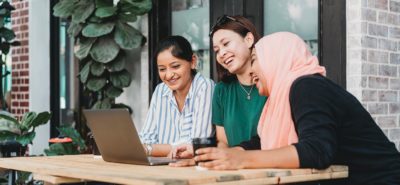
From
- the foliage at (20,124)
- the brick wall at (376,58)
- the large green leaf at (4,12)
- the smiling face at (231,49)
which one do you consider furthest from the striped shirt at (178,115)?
the large green leaf at (4,12)

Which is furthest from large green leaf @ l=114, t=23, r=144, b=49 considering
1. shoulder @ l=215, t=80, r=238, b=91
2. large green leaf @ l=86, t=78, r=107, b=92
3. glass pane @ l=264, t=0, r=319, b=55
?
shoulder @ l=215, t=80, r=238, b=91

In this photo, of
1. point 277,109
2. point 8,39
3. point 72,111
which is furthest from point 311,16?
point 72,111

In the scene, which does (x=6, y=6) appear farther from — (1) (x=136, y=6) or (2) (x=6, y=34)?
(1) (x=136, y=6)

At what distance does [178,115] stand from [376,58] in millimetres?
1303

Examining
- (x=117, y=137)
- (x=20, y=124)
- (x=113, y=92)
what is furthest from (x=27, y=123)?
(x=117, y=137)

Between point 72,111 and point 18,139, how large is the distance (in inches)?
91.5

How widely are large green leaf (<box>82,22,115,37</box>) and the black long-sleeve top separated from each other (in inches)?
116

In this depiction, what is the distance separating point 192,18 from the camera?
4.95 meters

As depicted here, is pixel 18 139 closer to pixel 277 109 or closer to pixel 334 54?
pixel 334 54

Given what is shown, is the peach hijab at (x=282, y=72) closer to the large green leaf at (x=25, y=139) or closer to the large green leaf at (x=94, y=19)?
the large green leaf at (x=94, y=19)

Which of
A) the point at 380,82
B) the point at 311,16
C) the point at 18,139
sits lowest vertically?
the point at 18,139

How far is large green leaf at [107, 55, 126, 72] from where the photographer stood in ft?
16.6

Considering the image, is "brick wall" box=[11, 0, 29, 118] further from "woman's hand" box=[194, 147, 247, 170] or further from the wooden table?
"woman's hand" box=[194, 147, 247, 170]

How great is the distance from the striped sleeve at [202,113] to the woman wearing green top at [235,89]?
0.28 ft
